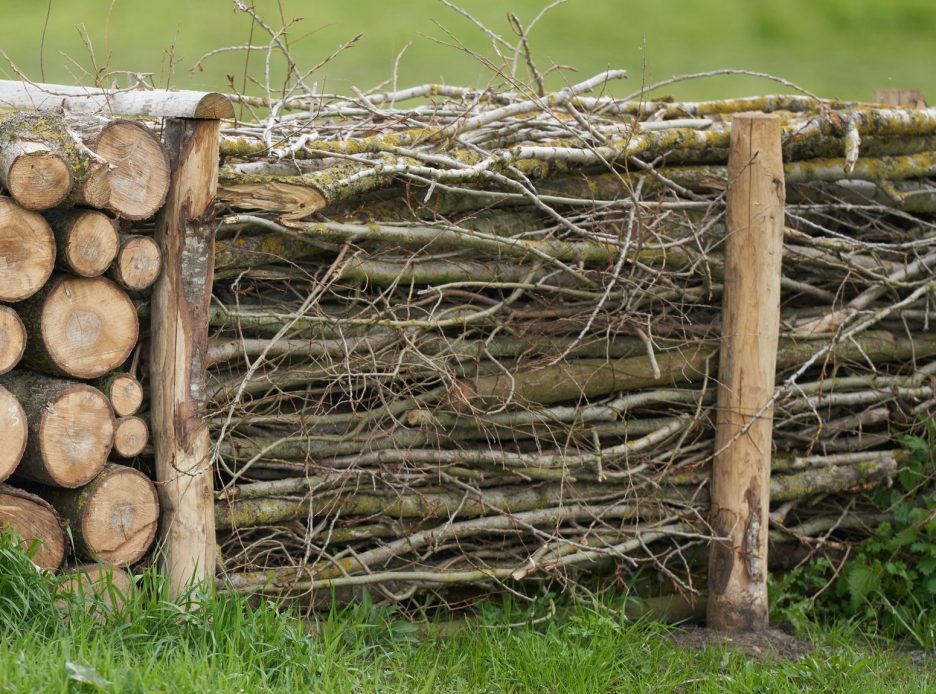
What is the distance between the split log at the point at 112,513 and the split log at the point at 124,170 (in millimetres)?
795

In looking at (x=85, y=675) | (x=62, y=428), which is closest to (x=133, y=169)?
(x=62, y=428)

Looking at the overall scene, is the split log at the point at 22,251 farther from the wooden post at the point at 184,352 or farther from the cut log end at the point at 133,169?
the wooden post at the point at 184,352

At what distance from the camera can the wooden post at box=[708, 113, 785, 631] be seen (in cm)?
415

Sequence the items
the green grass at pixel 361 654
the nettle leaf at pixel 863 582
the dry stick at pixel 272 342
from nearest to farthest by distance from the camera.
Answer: the green grass at pixel 361 654
the dry stick at pixel 272 342
the nettle leaf at pixel 863 582

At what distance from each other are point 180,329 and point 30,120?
0.74 meters

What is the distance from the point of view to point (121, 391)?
3189 mm

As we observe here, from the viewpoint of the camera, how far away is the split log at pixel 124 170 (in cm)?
294

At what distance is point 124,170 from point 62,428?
0.77 meters

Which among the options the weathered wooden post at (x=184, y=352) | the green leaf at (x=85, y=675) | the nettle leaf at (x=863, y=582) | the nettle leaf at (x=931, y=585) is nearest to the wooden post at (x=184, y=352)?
the weathered wooden post at (x=184, y=352)

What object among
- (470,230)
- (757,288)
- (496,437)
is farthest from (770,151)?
(496,437)

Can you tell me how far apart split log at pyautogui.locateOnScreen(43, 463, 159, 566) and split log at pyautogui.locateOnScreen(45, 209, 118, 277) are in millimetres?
627

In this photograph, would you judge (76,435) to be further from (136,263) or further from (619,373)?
(619,373)

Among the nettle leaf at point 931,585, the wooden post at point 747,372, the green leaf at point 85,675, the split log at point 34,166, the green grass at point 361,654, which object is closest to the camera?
the green leaf at point 85,675

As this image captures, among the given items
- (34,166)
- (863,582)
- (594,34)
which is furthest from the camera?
(594,34)
